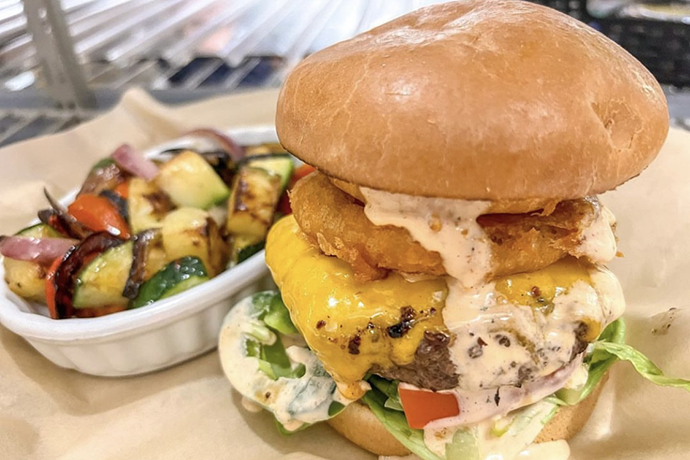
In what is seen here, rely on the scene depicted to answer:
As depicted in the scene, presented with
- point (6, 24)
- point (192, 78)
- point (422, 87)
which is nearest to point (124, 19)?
point (192, 78)

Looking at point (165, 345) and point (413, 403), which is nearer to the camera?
point (413, 403)

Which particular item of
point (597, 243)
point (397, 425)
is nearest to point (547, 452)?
point (397, 425)

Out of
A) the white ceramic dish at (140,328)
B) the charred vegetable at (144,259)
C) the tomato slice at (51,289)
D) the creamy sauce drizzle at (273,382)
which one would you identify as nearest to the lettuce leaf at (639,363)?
the creamy sauce drizzle at (273,382)

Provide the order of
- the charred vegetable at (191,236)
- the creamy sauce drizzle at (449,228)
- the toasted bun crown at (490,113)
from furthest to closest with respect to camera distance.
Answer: the charred vegetable at (191,236) → the creamy sauce drizzle at (449,228) → the toasted bun crown at (490,113)

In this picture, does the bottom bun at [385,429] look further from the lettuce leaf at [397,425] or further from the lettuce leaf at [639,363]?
the lettuce leaf at [639,363]

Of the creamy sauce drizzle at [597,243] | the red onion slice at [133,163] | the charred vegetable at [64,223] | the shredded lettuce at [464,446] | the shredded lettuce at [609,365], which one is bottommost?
the shredded lettuce at [464,446]

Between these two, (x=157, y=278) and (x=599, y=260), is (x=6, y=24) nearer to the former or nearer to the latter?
(x=157, y=278)
